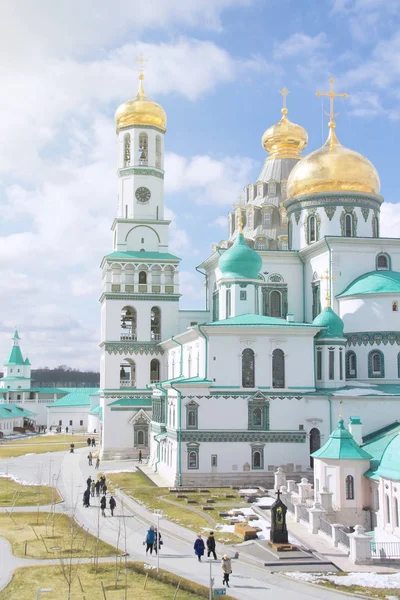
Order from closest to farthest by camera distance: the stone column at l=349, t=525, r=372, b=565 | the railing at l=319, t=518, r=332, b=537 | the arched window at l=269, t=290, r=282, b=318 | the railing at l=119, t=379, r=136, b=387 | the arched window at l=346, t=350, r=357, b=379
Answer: the stone column at l=349, t=525, r=372, b=565 → the railing at l=319, t=518, r=332, b=537 → the arched window at l=346, t=350, r=357, b=379 → the arched window at l=269, t=290, r=282, b=318 → the railing at l=119, t=379, r=136, b=387

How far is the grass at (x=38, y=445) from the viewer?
48219 millimetres

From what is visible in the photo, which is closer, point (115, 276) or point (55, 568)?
point (55, 568)

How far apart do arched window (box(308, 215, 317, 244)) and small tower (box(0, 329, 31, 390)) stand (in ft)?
170

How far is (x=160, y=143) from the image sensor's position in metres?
46.5

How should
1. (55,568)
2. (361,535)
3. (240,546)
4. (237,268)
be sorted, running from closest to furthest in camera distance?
(55,568)
(361,535)
(240,546)
(237,268)

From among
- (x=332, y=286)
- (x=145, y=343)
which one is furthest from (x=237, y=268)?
(x=145, y=343)

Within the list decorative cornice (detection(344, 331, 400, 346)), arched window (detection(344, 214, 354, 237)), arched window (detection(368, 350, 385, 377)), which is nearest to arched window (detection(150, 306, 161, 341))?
arched window (detection(344, 214, 354, 237))

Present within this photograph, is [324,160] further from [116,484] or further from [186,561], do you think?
[186,561]

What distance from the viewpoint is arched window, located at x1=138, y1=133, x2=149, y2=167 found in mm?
45719

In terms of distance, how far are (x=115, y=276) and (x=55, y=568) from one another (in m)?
27.5

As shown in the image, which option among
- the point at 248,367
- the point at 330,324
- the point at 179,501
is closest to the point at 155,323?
the point at 248,367

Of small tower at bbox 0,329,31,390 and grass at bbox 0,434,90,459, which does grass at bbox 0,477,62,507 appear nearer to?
grass at bbox 0,434,90,459

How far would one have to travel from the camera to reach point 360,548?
19172 millimetres

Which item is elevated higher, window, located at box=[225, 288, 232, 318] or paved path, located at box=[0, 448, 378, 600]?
window, located at box=[225, 288, 232, 318]
